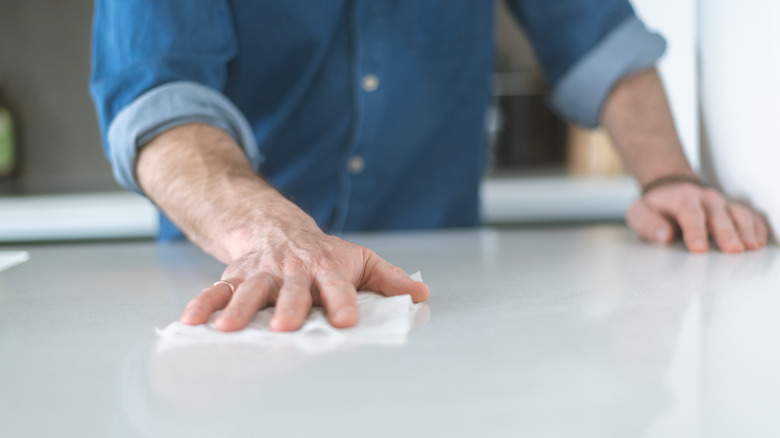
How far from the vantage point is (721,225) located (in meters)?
0.84

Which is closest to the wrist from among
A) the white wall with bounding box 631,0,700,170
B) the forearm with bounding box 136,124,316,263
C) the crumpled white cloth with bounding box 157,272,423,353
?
the forearm with bounding box 136,124,316,263

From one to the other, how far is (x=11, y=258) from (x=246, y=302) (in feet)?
1.92

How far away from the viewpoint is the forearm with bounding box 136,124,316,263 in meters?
0.65

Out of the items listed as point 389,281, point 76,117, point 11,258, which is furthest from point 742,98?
point 76,117

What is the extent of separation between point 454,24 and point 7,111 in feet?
5.97

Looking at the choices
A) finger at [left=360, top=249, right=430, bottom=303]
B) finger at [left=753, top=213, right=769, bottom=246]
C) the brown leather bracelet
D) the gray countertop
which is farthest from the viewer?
the brown leather bracelet

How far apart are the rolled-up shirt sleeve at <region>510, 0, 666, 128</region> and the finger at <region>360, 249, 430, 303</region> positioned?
68 centimetres

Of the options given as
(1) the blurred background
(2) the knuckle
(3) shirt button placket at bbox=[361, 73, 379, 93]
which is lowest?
(1) the blurred background

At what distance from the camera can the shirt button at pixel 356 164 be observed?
1.11 metres

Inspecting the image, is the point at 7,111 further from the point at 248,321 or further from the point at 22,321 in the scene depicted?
the point at 248,321

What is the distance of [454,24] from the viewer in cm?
116

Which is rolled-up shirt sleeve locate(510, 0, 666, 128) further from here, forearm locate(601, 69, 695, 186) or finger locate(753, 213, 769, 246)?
finger locate(753, 213, 769, 246)

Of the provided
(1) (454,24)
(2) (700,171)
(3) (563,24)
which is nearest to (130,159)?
(1) (454,24)

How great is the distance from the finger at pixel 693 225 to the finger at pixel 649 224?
20mm
